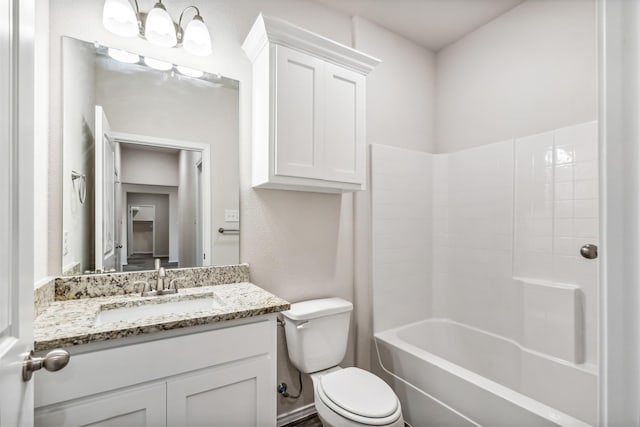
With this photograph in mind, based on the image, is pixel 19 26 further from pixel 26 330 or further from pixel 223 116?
pixel 223 116

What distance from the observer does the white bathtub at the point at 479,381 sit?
1448mm

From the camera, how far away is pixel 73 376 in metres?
0.96

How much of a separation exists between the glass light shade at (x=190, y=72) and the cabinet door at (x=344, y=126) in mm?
688

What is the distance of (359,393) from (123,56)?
1.97m

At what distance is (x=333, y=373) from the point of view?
1.70m

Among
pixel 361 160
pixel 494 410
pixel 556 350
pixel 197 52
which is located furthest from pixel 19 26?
pixel 556 350

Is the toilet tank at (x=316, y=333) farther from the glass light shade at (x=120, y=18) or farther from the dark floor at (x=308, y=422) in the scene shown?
the glass light shade at (x=120, y=18)

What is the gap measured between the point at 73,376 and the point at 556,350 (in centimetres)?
233

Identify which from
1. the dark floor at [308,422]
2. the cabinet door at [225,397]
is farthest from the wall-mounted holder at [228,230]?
the dark floor at [308,422]

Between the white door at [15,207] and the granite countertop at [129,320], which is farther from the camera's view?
the granite countertop at [129,320]

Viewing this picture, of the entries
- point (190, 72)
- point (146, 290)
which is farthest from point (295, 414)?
point (190, 72)

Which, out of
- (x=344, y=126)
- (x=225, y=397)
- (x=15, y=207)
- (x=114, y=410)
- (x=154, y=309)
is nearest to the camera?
(x=15, y=207)

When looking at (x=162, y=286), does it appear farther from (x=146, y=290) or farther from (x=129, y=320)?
(x=129, y=320)

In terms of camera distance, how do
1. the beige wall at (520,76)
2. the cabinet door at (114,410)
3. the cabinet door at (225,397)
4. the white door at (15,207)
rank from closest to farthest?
1. the white door at (15,207)
2. the cabinet door at (114,410)
3. the cabinet door at (225,397)
4. the beige wall at (520,76)
